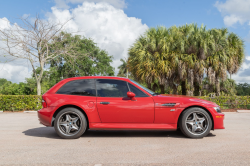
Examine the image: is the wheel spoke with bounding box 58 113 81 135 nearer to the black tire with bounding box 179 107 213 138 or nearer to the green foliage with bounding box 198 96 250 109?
the black tire with bounding box 179 107 213 138

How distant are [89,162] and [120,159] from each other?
52 centimetres

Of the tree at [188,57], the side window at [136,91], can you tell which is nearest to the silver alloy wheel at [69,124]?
the side window at [136,91]

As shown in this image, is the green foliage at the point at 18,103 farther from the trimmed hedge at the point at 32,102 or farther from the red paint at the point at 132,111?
the red paint at the point at 132,111

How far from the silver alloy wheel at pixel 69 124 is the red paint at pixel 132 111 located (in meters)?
0.23

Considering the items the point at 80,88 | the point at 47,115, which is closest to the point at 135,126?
the point at 80,88

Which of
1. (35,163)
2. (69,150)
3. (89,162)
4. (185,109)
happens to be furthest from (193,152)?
(35,163)

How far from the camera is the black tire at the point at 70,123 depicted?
531 cm

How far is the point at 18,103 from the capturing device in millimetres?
14391

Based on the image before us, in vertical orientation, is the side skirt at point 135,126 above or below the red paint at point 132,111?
below

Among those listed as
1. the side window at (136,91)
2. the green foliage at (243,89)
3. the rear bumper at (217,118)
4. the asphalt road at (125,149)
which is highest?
the green foliage at (243,89)

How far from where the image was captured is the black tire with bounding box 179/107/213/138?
5.26 metres

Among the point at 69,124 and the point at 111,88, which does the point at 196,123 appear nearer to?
the point at 111,88

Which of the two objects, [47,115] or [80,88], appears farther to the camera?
[80,88]

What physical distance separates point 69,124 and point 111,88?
134 centimetres
